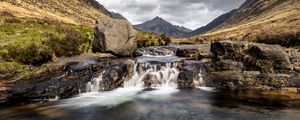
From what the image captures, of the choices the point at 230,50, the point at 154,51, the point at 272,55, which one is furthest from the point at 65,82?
the point at 154,51

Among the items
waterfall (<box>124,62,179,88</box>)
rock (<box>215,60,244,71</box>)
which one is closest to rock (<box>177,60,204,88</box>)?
waterfall (<box>124,62,179,88</box>)

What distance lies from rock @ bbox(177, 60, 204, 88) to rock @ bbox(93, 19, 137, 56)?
11.6 meters

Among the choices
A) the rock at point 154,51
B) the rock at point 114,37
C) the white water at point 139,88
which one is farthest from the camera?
the rock at point 154,51

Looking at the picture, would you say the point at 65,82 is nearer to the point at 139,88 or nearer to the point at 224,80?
the point at 139,88

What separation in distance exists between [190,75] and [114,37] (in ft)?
45.7

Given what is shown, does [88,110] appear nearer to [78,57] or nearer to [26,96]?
[26,96]

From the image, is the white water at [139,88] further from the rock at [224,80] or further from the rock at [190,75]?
the rock at [224,80]

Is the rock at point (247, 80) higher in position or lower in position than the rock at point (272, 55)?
lower

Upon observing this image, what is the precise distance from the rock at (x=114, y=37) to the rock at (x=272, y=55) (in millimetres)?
17493

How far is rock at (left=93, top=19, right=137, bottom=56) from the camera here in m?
45.2

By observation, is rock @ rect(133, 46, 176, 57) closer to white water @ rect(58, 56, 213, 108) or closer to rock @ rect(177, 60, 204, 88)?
white water @ rect(58, 56, 213, 108)

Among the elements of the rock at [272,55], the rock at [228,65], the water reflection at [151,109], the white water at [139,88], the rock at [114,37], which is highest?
the rock at [114,37]

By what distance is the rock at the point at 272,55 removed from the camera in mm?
35406

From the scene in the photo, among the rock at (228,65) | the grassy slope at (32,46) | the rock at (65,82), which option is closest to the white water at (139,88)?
the rock at (65,82)
